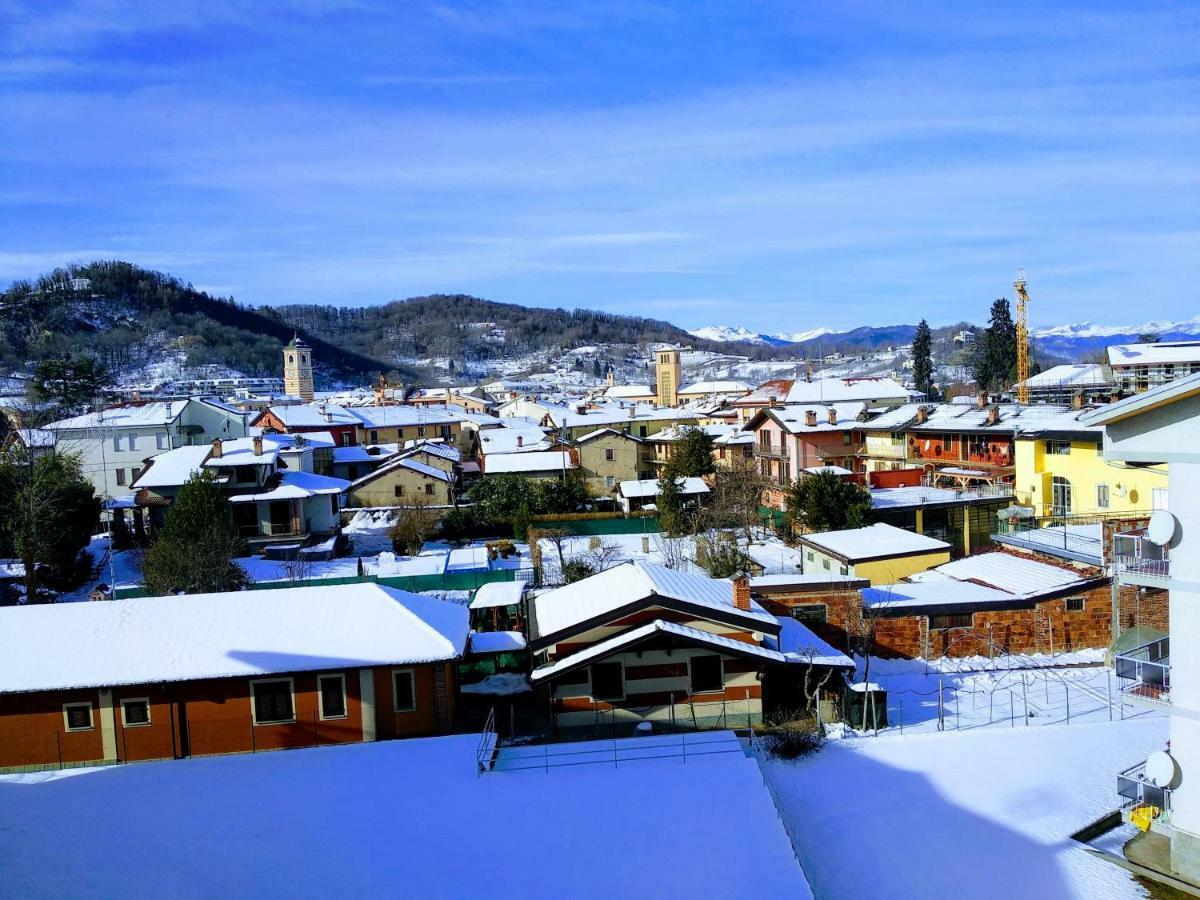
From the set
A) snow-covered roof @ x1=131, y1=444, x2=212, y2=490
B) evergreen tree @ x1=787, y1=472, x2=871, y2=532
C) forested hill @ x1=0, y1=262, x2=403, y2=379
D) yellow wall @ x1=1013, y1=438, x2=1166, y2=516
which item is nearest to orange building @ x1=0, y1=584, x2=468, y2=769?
evergreen tree @ x1=787, y1=472, x2=871, y2=532

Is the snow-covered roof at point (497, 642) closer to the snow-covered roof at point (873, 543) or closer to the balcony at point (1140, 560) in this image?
the snow-covered roof at point (873, 543)

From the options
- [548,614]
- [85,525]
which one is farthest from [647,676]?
[85,525]

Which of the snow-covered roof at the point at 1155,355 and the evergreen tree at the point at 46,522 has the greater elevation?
the snow-covered roof at the point at 1155,355

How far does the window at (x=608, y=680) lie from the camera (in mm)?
15023

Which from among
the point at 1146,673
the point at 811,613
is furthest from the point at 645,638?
the point at 1146,673

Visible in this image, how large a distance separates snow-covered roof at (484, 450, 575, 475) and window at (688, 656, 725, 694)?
26.3m

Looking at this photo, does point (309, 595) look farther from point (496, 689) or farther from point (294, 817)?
point (294, 817)

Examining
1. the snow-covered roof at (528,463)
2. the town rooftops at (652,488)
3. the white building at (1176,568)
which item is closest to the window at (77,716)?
the white building at (1176,568)

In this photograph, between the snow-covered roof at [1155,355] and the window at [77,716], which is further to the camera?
the snow-covered roof at [1155,355]

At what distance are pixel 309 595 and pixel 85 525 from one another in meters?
16.6

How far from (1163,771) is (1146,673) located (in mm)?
1119

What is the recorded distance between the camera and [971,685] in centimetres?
1711

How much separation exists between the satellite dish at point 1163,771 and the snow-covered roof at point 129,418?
138ft

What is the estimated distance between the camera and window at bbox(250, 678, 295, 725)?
13.9 meters
